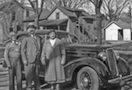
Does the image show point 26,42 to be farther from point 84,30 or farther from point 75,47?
point 84,30

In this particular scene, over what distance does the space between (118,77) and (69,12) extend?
37.1 meters

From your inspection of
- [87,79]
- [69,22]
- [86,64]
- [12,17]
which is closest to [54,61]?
[86,64]

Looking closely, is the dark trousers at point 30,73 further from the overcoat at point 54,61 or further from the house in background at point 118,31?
the house in background at point 118,31

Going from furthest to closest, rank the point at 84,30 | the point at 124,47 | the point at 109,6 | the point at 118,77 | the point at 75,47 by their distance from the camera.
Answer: the point at 109,6 → the point at 84,30 → the point at 124,47 → the point at 75,47 → the point at 118,77

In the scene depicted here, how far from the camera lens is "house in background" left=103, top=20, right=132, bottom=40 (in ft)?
137

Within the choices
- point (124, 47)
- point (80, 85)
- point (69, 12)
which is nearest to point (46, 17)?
point (69, 12)

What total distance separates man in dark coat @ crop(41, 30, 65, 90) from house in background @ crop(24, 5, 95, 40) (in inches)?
1325

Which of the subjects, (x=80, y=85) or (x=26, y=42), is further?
(x=80, y=85)

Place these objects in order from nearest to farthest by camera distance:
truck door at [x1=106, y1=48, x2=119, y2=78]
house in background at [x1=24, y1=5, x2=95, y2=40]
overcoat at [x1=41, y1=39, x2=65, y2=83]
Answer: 1. overcoat at [x1=41, y1=39, x2=65, y2=83]
2. truck door at [x1=106, y1=48, x2=119, y2=78]
3. house in background at [x1=24, y1=5, x2=95, y2=40]

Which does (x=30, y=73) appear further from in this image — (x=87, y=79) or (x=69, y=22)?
(x=69, y=22)

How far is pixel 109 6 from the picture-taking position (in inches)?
2512

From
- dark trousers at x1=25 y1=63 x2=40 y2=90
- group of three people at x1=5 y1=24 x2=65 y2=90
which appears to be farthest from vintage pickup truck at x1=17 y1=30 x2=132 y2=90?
dark trousers at x1=25 y1=63 x2=40 y2=90

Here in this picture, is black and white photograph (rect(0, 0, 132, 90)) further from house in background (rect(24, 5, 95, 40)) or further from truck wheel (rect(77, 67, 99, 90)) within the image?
house in background (rect(24, 5, 95, 40))

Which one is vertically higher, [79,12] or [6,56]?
[79,12]
